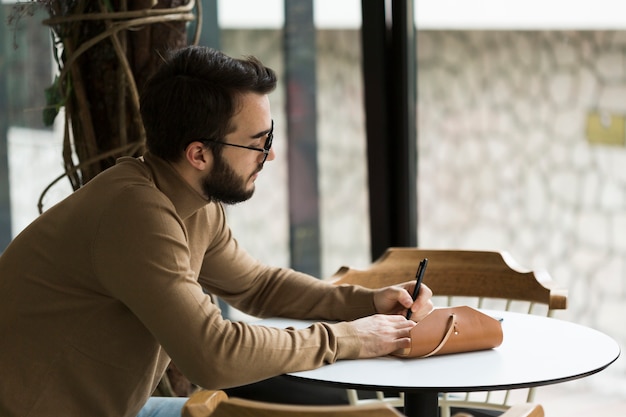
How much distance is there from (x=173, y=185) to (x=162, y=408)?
0.54 meters

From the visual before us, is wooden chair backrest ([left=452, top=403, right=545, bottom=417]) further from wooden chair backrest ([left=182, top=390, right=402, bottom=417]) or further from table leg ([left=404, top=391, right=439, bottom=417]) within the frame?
table leg ([left=404, top=391, right=439, bottom=417])

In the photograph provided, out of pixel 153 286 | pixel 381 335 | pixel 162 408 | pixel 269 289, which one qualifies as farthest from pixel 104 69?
pixel 381 335

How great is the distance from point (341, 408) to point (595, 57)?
1917 millimetres

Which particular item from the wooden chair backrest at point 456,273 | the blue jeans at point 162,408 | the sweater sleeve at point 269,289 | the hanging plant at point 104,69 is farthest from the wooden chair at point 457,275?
the hanging plant at point 104,69

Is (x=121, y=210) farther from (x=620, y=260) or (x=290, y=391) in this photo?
(x=290, y=391)

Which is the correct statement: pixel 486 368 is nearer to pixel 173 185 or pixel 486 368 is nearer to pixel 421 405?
pixel 421 405

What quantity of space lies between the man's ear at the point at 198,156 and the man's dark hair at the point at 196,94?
0.02 meters

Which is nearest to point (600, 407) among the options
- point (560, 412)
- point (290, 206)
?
point (560, 412)

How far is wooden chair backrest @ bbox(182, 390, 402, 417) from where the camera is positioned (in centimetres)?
133

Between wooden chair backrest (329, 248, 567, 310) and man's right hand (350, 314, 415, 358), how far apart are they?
67 cm

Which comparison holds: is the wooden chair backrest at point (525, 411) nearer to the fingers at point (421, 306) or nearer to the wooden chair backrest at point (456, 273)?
the fingers at point (421, 306)

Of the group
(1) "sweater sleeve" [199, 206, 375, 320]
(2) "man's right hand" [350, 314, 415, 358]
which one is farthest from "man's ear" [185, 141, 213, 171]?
(2) "man's right hand" [350, 314, 415, 358]

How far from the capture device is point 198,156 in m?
2.02

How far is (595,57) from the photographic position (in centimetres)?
293
